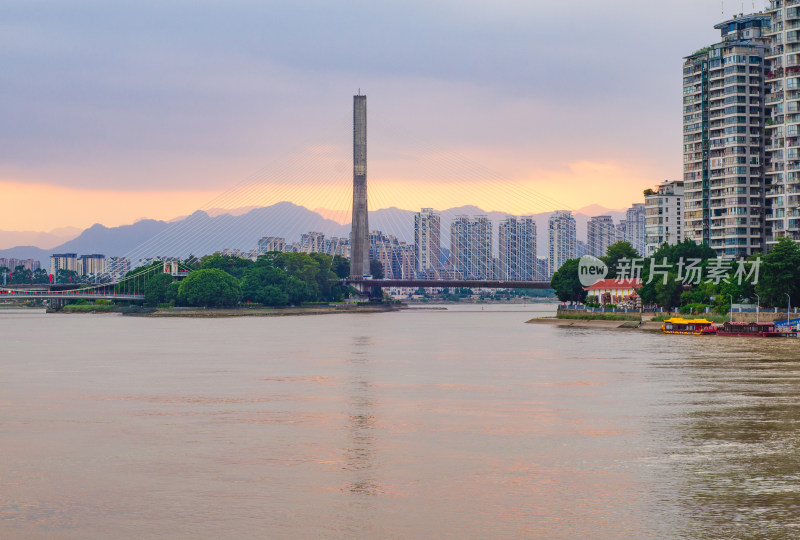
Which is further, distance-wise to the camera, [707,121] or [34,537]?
[707,121]

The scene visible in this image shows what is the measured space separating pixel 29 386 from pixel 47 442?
52.3ft

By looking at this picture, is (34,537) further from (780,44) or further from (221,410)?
(780,44)

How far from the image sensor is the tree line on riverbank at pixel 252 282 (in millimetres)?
140875

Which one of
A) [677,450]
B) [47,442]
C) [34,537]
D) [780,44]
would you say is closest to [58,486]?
[34,537]

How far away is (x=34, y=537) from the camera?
17.0m

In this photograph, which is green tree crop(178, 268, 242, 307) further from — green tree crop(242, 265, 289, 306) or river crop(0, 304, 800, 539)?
river crop(0, 304, 800, 539)

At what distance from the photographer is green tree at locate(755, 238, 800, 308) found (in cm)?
8178

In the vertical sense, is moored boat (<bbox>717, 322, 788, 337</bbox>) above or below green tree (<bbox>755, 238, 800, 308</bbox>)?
below

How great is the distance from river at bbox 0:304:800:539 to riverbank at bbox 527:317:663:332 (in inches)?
1759

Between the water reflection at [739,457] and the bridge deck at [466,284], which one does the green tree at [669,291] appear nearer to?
the bridge deck at [466,284]

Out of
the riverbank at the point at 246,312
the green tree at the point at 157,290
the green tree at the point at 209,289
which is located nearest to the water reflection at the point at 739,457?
the riverbank at the point at 246,312

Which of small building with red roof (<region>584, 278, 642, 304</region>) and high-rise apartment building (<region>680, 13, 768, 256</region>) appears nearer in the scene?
high-rise apartment building (<region>680, 13, 768, 256</region>)

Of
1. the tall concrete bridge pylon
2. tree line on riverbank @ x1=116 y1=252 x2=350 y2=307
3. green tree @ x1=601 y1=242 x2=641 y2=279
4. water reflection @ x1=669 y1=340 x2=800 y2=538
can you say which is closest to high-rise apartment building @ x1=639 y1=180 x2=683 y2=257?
green tree @ x1=601 y1=242 x2=641 y2=279

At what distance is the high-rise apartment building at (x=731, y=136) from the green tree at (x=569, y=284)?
53.6 feet
